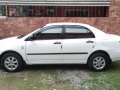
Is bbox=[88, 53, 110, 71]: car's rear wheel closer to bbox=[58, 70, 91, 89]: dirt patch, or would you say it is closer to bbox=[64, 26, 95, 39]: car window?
bbox=[58, 70, 91, 89]: dirt patch

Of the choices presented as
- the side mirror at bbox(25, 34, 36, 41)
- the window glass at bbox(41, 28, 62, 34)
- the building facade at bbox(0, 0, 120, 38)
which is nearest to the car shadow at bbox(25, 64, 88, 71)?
the side mirror at bbox(25, 34, 36, 41)

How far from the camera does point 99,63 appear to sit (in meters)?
10.0

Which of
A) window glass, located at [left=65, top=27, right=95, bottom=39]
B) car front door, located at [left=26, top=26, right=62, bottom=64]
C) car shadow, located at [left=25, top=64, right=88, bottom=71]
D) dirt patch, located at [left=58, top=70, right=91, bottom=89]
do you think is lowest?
dirt patch, located at [left=58, top=70, right=91, bottom=89]

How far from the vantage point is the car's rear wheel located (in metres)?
9.94

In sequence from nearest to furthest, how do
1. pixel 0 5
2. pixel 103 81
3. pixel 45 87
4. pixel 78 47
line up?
pixel 45 87 → pixel 103 81 → pixel 78 47 → pixel 0 5

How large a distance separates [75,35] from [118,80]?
198cm

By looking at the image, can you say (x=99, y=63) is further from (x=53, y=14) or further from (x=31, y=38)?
(x=53, y=14)

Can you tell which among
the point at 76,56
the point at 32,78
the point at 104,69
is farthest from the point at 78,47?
the point at 32,78

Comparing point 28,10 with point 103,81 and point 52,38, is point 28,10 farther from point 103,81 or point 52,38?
point 103,81

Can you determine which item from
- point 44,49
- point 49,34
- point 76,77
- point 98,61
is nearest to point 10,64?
point 44,49

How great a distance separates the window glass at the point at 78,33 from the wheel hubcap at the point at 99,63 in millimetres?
720

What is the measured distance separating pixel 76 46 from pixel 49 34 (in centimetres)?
92

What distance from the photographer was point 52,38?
9.91 metres

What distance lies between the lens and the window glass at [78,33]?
9992 mm
